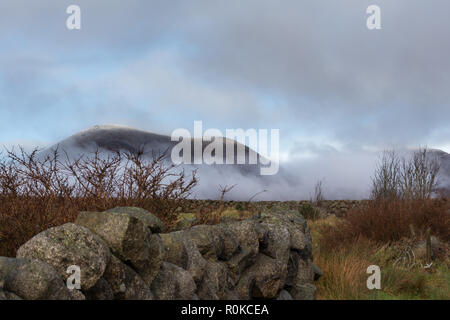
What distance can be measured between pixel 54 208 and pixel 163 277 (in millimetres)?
2133

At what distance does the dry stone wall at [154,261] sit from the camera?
10.1 ft

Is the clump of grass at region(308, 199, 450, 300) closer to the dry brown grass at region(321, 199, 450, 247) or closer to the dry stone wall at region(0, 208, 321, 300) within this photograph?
the dry brown grass at region(321, 199, 450, 247)

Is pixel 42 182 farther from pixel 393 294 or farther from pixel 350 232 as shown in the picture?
pixel 350 232

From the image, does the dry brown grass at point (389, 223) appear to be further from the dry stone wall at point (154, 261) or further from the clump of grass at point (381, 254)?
the dry stone wall at point (154, 261)

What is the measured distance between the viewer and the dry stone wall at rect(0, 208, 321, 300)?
3086 millimetres

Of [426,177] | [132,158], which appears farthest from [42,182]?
[426,177]

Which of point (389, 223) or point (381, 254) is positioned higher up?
point (389, 223)

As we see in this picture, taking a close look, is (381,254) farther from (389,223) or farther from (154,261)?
(154,261)

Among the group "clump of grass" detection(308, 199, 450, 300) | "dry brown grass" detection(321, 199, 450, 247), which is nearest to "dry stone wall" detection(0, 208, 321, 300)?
"clump of grass" detection(308, 199, 450, 300)

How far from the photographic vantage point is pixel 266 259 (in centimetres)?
610

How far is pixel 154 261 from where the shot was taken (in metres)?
4.05

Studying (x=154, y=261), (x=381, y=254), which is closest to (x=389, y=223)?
(x=381, y=254)

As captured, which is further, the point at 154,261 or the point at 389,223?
the point at 389,223

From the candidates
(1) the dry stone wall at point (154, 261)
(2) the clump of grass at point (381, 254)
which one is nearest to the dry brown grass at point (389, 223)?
(2) the clump of grass at point (381, 254)
